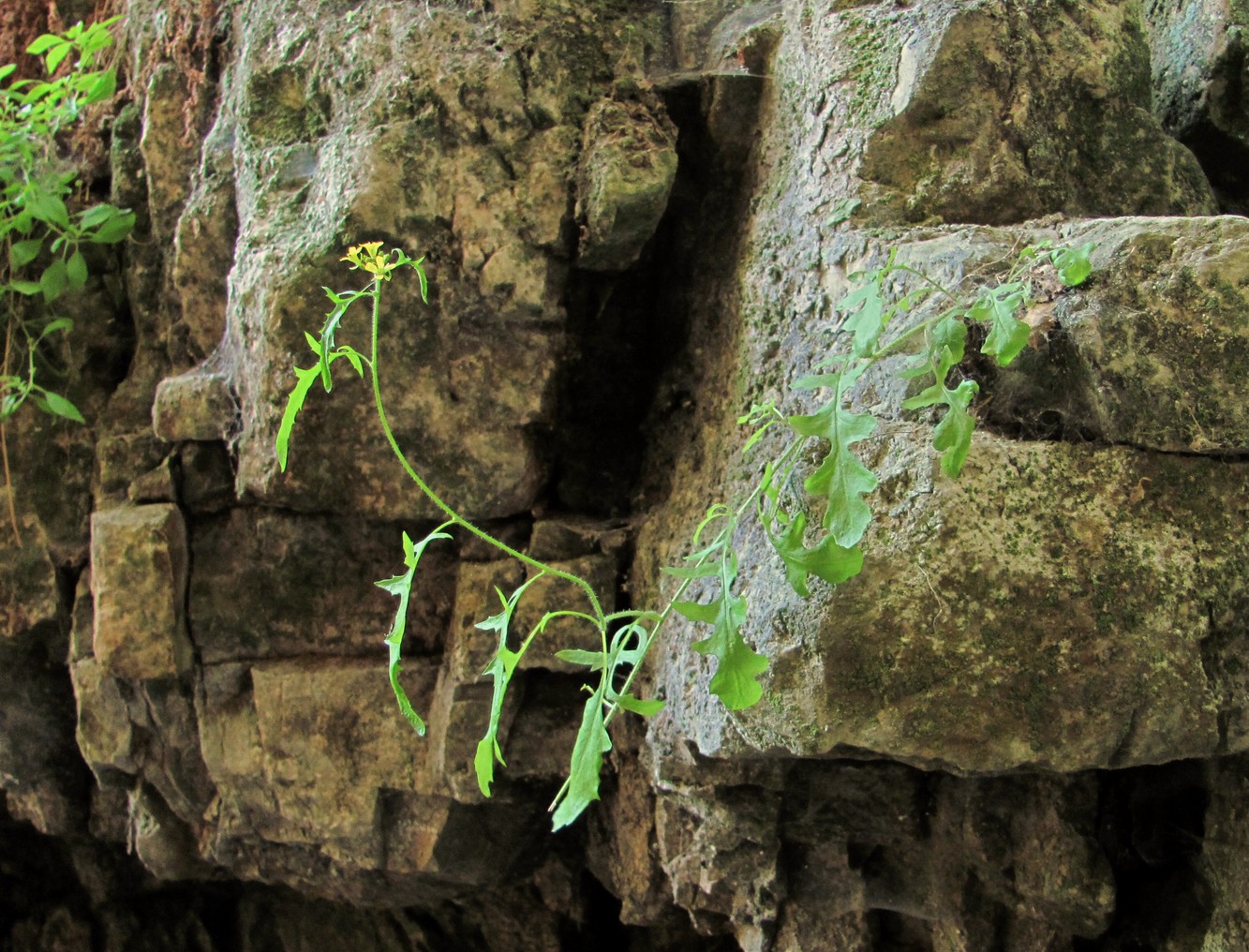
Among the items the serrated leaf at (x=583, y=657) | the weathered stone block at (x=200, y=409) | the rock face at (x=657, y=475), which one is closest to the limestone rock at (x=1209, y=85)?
the rock face at (x=657, y=475)

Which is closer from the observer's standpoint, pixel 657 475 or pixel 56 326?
pixel 657 475

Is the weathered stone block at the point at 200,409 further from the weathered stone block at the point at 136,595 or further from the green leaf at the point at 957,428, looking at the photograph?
the green leaf at the point at 957,428

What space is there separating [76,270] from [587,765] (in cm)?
178

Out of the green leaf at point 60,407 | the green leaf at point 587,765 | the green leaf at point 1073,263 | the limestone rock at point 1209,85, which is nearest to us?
the green leaf at point 587,765

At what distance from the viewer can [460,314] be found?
202 cm

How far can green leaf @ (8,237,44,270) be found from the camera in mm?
2404

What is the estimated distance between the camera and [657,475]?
2.18 m

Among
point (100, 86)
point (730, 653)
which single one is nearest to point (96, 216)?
point (100, 86)

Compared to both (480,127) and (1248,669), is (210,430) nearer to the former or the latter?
(480,127)

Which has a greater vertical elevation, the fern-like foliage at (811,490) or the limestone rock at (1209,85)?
the limestone rock at (1209,85)

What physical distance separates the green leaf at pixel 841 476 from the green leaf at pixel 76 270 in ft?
5.84

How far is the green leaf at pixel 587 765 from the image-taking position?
119 cm

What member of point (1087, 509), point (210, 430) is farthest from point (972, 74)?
point (210, 430)

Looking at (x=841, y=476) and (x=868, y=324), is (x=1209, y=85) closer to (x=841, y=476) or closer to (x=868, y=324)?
(x=868, y=324)
